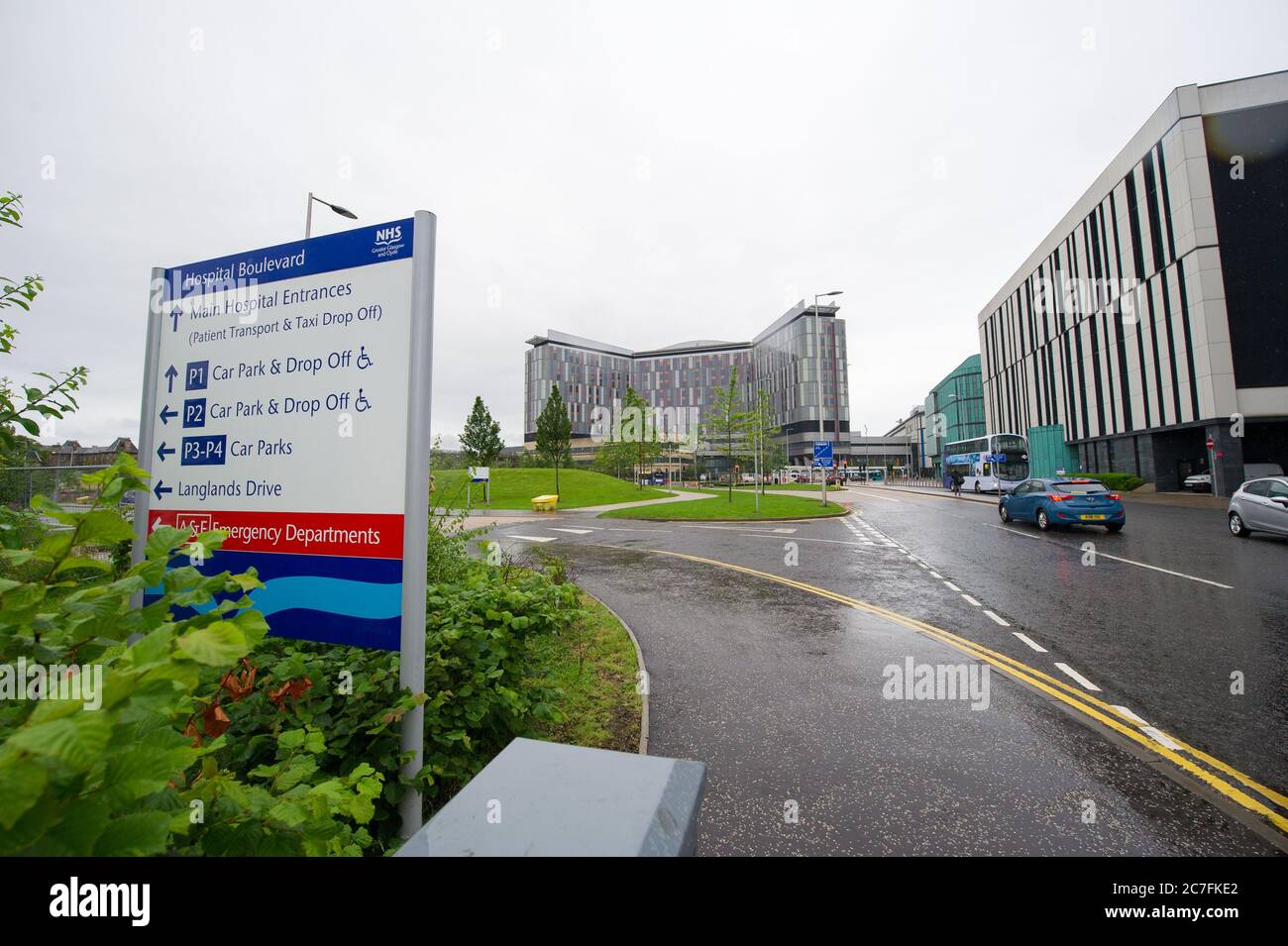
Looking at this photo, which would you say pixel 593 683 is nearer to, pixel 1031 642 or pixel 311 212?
pixel 1031 642

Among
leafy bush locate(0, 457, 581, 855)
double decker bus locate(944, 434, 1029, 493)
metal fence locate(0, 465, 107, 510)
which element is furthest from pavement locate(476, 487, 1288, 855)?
double decker bus locate(944, 434, 1029, 493)

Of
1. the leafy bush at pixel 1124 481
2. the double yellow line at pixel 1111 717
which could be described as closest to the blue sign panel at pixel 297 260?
the double yellow line at pixel 1111 717

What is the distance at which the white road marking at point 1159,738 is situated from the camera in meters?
3.78

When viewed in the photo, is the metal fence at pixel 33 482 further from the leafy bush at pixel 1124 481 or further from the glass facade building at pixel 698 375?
the glass facade building at pixel 698 375

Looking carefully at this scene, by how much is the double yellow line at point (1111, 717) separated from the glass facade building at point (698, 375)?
94427 mm

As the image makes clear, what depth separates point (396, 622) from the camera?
2.80 metres

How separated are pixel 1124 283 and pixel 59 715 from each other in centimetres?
5214

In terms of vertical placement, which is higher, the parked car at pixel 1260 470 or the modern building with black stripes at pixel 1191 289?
the modern building with black stripes at pixel 1191 289

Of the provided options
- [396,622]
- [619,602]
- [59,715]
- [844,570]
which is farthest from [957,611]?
[59,715]

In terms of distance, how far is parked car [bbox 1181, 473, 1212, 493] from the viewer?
3084cm

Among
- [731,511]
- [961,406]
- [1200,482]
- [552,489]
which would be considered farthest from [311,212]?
[961,406]

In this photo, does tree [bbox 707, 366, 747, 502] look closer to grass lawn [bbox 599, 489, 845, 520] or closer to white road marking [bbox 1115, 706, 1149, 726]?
grass lawn [bbox 599, 489, 845, 520]
